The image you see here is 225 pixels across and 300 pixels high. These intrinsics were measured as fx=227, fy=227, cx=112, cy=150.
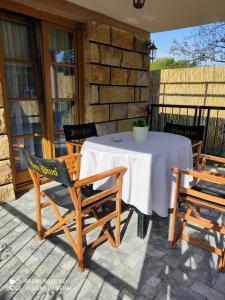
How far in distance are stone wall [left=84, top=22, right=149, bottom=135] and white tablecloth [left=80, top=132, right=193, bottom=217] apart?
5.35 feet

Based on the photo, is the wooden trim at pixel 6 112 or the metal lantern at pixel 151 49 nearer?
the wooden trim at pixel 6 112

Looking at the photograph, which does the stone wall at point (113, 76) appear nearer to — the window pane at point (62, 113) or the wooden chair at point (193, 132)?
the window pane at point (62, 113)

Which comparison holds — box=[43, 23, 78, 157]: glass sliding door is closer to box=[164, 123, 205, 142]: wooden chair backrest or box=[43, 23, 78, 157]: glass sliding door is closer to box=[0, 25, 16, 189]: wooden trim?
box=[0, 25, 16, 189]: wooden trim

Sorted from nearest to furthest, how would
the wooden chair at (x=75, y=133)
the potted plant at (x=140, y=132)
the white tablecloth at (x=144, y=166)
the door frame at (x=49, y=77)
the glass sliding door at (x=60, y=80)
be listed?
the white tablecloth at (x=144, y=166) < the potted plant at (x=140, y=132) < the wooden chair at (x=75, y=133) < the door frame at (x=49, y=77) < the glass sliding door at (x=60, y=80)

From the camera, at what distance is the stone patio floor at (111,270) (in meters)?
1.58

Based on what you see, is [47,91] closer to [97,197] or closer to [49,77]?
[49,77]

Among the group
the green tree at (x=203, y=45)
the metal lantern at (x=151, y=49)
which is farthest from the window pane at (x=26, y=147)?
the green tree at (x=203, y=45)

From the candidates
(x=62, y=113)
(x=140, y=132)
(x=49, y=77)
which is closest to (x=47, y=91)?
(x=49, y=77)

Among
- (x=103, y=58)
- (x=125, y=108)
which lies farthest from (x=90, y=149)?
(x=125, y=108)

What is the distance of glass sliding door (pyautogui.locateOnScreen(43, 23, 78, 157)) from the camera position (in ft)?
10.7

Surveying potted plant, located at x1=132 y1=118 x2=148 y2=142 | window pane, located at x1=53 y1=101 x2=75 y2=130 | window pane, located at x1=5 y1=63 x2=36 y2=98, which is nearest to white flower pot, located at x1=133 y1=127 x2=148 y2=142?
potted plant, located at x1=132 y1=118 x2=148 y2=142

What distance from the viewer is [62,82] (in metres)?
3.47

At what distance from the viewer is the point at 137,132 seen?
243 cm

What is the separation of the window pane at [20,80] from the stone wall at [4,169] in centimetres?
39
